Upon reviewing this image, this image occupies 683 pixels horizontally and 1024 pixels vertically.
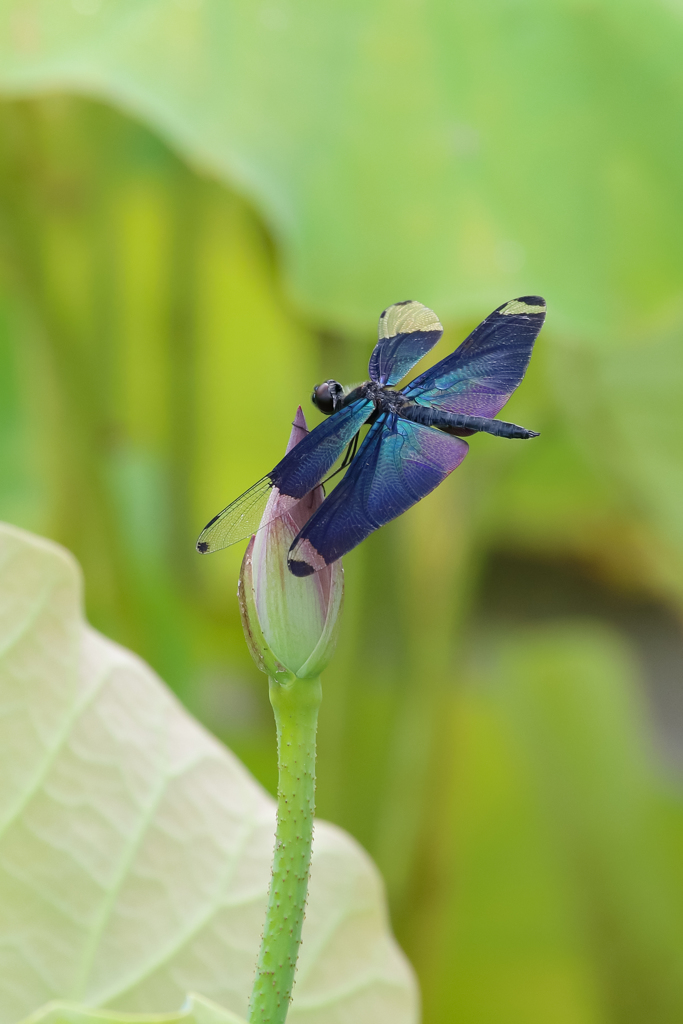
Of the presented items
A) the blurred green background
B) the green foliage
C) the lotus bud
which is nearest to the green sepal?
the lotus bud

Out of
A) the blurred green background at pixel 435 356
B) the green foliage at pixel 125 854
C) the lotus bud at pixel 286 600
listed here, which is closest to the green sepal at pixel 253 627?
the lotus bud at pixel 286 600

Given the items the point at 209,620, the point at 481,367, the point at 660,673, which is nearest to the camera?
the point at 481,367

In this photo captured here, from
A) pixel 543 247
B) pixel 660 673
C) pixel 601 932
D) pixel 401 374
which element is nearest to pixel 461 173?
pixel 543 247

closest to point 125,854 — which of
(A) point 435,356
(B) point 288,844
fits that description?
(B) point 288,844

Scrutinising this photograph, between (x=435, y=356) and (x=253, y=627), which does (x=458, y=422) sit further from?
(x=435, y=356)

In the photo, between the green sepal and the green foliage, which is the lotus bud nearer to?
the green sepal

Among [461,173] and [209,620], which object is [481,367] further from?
[209,620]

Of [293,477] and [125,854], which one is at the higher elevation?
[293,477]
